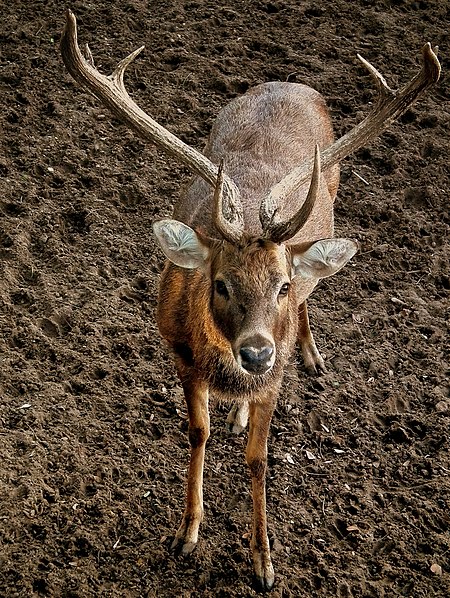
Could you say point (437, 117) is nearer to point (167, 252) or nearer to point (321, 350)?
point (321, 350)

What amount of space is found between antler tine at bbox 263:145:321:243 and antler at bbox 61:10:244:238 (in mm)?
564

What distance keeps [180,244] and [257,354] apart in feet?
2.58

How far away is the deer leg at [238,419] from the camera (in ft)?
18.7

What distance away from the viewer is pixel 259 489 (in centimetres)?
498

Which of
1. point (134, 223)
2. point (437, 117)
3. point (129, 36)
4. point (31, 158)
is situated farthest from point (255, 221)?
point (129, 36)

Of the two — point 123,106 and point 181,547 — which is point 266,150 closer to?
point 123,106

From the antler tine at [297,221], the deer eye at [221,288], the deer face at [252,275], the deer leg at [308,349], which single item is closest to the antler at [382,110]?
the deer face at [252,275]

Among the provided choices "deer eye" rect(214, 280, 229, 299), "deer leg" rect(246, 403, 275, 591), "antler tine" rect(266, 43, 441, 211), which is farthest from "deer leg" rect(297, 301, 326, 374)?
"deer eye" rect(214, 280, 229, 299)

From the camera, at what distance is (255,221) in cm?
478

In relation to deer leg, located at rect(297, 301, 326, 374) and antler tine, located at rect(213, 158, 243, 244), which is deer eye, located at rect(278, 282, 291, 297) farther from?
deer leg, located at rect(297, 301, 326, 374)

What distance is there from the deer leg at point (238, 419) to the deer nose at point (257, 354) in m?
1.61

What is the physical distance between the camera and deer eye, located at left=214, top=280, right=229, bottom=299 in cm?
432

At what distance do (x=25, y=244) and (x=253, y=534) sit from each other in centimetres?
296

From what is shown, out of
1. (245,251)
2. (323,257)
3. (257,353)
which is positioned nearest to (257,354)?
(257,353)
